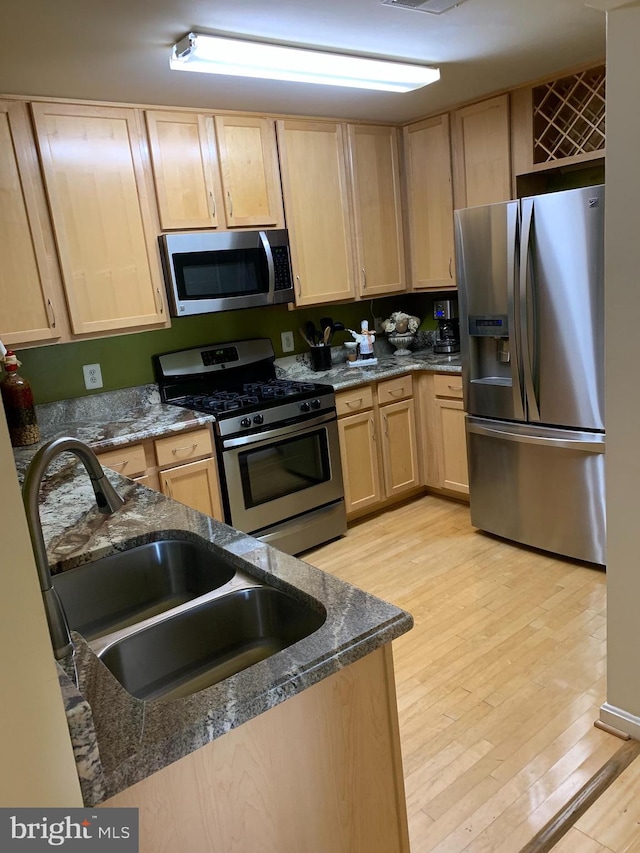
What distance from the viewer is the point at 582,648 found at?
2447mm

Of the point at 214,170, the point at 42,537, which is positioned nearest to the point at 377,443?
the point at 214,170

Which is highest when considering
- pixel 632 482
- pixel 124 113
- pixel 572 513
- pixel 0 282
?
pixel 124 113

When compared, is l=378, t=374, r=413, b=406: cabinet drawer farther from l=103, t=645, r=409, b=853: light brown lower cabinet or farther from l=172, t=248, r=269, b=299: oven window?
l=103, t=645, r=409, b=853: light brown lower cabinet

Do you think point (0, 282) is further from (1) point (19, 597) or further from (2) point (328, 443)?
(1) point (19, 597)

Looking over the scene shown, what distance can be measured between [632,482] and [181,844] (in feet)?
4.86

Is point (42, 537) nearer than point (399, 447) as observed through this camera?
Yes

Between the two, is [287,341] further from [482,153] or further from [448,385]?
[482,153]

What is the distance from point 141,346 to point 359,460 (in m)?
1.40

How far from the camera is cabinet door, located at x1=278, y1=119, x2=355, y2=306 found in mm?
3549

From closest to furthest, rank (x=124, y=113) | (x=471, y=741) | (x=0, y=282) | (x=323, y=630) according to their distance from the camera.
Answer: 1. (x=323, y=630)
2. (x=471, y=741)
3. (x=0, y=282)
4. (x=124, y=113)

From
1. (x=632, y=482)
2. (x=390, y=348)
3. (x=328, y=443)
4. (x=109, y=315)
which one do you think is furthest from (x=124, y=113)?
(x=632, y=482)

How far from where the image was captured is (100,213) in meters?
2.97

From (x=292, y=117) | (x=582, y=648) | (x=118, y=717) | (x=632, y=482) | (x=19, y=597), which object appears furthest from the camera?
(x=292, y=117)

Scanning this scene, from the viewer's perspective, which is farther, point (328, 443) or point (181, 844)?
point (328, 443)
